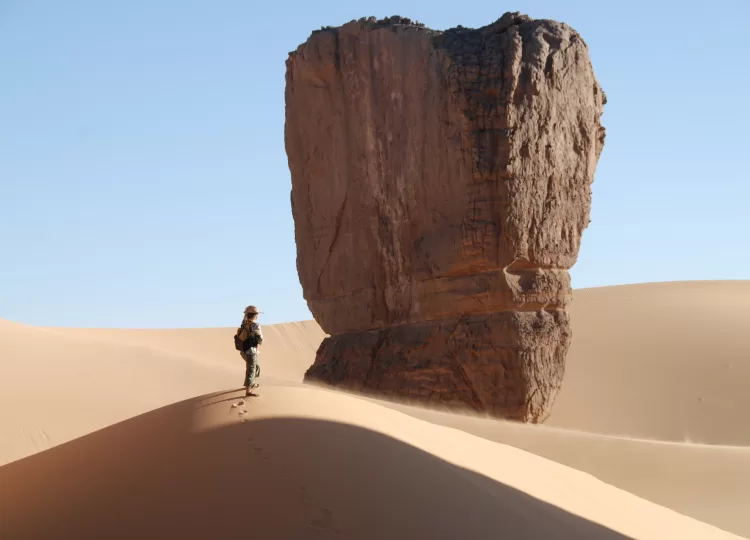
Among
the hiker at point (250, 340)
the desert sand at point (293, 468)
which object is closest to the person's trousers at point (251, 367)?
the hiker at point (250, 340)

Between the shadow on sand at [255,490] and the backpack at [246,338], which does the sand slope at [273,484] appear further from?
the backpack at [246,338]

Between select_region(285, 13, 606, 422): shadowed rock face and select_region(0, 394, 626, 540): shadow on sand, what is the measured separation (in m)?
7.60

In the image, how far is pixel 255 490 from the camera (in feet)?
18.1

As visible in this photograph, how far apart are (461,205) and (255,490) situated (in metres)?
9.46

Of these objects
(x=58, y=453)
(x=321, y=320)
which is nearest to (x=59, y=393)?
(x=321, y=320)

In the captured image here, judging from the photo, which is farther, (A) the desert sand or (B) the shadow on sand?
(A) the desert sand

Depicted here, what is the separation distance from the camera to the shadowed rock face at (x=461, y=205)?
46.9 feet

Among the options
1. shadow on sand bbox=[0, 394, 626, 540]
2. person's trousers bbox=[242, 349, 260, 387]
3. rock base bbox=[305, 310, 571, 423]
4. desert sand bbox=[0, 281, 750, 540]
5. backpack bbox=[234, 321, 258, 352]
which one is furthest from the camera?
rock base bbox=[305, 310, 571, 423]

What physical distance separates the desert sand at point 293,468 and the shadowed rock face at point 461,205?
193 centimetres

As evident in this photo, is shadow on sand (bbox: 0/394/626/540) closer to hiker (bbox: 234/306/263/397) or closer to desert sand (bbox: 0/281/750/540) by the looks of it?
desert sand (bbox: 0/281/750/540)

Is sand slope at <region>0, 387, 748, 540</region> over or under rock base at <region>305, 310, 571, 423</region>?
under

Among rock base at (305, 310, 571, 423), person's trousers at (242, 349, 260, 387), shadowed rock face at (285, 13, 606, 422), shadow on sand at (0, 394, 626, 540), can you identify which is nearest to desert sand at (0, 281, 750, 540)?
shadow on sand at (0, 394, 626, 540)

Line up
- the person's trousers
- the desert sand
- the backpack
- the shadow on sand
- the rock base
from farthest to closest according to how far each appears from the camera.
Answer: the rock base → the backpack → the person's trousers → the desert sand → the shadow on sand

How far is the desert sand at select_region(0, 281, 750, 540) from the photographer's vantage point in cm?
544
